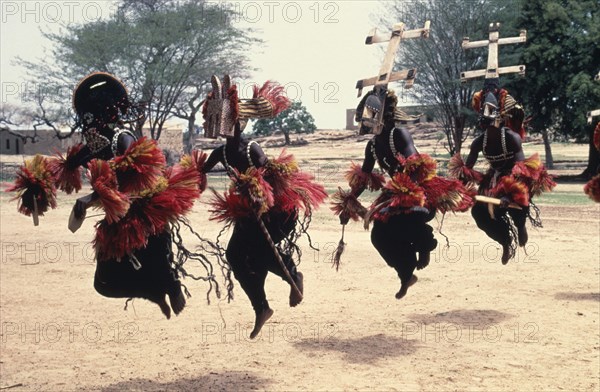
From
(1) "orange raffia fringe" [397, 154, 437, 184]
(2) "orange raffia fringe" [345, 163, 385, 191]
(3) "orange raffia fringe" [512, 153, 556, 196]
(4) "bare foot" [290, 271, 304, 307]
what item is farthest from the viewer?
(3) "orange raffia fringe" [512, 153, 556, 196]

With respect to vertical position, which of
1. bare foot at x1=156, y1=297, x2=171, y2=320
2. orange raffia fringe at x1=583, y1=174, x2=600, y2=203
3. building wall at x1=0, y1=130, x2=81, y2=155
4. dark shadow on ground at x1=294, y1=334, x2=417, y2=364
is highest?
orange raffia fringe at x1=583, y1=174, x2=600, y2=203

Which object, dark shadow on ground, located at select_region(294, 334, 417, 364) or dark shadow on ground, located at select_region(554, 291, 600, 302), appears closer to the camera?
dark shadow on ground, located at select_region(294, 334, 417, 364)

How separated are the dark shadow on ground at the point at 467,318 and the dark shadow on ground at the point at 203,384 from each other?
9.49 ft

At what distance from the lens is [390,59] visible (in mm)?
7879

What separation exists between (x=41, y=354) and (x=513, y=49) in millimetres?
29986

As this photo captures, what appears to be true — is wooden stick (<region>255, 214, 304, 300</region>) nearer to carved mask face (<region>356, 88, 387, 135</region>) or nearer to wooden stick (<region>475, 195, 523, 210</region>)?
carved mask face (<region>356, 88, 387, 135</region>)

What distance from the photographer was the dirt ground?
7340 mm

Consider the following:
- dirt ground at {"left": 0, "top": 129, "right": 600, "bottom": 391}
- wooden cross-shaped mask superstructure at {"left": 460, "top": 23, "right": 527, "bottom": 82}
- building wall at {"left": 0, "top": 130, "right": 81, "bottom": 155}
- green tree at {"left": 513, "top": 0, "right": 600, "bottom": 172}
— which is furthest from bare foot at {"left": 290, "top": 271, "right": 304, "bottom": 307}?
building wall at {"left": 0, "top": 130, "right": 81, "bottom": 155}

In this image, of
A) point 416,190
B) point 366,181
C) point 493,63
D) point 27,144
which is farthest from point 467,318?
point 27,144

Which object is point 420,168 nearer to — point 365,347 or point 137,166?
point 365,347

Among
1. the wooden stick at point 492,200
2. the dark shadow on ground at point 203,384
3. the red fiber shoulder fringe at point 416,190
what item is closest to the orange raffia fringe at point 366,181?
the red fiber shoulder fringe at point 416,190

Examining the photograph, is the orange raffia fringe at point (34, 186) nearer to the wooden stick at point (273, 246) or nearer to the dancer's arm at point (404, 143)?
the wooden stick at point (273, 246)

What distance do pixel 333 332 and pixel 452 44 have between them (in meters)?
27.5

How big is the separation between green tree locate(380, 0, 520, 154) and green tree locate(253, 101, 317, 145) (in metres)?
23.4
